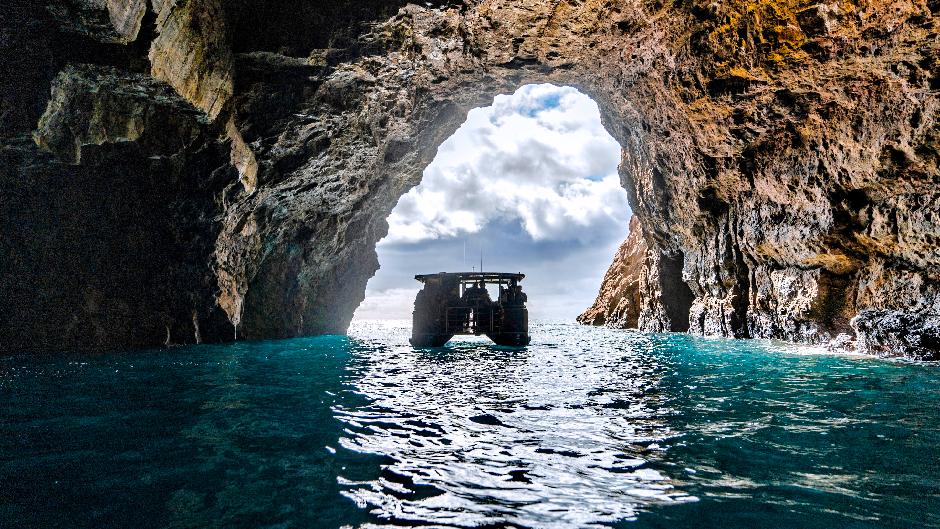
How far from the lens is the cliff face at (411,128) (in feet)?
46.8

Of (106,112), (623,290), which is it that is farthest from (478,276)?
(623,290)

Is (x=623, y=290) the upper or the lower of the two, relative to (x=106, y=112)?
lower

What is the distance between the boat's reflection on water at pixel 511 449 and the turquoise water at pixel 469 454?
0.02 meters

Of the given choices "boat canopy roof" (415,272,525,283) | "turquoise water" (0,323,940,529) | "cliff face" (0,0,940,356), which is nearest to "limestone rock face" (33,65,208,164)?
"cliff face" (0,0,940,356)

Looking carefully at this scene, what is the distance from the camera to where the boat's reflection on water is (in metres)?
3.71

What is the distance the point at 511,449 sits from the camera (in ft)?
17.1

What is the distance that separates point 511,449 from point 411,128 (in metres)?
22.2

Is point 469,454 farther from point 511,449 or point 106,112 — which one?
point 106,112

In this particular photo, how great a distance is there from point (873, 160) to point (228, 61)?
23670mm

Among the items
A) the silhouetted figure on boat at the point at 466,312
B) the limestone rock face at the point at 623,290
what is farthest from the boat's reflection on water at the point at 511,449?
the limestone rock face at the point at 623,290

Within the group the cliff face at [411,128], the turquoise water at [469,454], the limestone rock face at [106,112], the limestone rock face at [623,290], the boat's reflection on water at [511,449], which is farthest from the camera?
the limestone rock face at [623,290]

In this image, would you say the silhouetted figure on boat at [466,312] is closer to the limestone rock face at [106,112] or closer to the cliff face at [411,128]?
the cliff face at [411,128]

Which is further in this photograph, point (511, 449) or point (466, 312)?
point (466, 312)

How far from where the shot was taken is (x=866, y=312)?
16.5m
